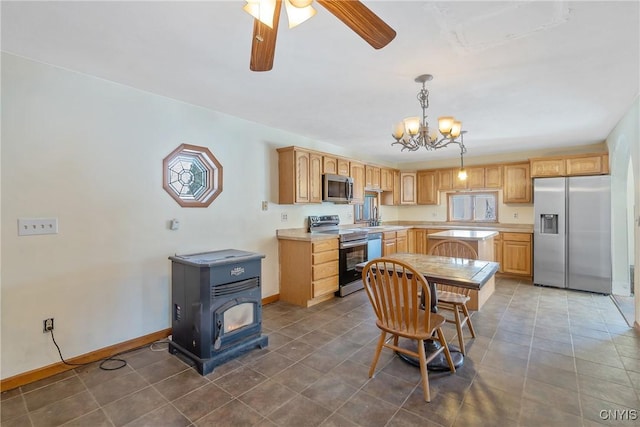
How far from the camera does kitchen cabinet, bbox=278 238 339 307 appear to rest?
12.8ft

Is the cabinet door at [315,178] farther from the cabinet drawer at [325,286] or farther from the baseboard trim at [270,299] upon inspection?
the baseboard trim at [270,299]

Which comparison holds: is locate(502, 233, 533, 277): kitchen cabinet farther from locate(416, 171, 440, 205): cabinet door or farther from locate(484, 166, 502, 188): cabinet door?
locate(416, 171, 440, 205): cabinet door

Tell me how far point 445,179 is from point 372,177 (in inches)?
70.9

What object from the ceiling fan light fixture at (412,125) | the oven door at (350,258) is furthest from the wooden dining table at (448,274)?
the oven door at (350,258)

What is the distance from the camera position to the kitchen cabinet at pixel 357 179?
525 centimetres

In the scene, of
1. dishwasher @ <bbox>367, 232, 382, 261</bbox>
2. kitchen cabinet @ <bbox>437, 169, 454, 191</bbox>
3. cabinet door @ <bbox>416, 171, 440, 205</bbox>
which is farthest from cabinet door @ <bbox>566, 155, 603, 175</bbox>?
dishwasher @ <bbox>367, 232, 382, 261</bbox>

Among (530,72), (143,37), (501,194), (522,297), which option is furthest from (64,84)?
(501,194)

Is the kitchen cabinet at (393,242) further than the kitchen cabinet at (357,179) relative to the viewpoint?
Yes

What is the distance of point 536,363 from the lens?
96.7 inches

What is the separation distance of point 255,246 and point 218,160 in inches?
46.2

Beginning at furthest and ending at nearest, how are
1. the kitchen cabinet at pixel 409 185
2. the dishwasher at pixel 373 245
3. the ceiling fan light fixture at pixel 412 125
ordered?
the kitchen cabinet at pixel 409 185
the dishwasher at pixel 373 245
the ceiling fan light fixture at pixel 412 125

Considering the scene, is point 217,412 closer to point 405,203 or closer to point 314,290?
point 314,290

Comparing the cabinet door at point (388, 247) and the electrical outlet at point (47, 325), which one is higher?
the cabinet door at point (388, 247)

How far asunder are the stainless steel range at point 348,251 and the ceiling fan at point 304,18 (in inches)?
124
